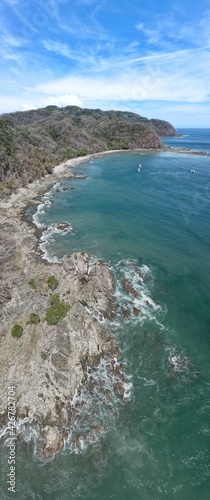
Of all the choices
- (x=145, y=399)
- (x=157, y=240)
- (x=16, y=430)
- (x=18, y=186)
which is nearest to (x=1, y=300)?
(x=16, y=430)

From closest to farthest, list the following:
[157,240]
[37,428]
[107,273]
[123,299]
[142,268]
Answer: [37,428]
[123,299]
[107,273]
[142,268]
[157,240]

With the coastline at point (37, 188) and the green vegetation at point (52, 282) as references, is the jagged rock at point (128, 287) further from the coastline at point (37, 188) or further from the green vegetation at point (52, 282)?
the coastline at point (37, 188)

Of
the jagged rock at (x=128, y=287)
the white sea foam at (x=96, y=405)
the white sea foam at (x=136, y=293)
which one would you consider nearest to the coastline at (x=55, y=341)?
the white sea foam at (x=96, y=405)

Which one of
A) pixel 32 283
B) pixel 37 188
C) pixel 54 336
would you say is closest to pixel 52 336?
pixel 54 336

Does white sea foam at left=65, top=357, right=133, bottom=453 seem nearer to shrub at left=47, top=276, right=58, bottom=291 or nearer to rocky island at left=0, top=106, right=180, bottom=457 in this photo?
rocky island at left=0, top=106, right=180, bottom=457

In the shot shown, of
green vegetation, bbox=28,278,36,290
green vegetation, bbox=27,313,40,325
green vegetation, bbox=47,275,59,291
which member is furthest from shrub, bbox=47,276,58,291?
green vegetation, bbox=27,313,40,325

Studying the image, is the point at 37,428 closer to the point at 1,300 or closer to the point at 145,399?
the point at 145,399

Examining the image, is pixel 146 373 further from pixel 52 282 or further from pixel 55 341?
pixel 52 282
